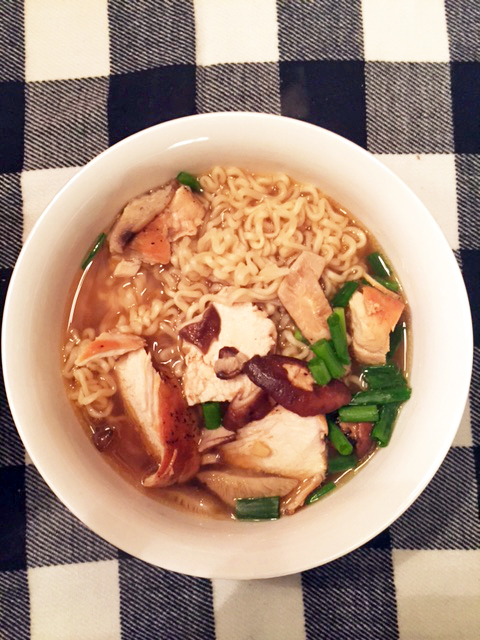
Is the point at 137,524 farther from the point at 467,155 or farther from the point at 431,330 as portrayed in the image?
the point at 467,155

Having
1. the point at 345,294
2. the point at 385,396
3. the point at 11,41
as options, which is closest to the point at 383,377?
the point at 385,396

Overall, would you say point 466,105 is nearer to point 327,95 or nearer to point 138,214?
point 327,95

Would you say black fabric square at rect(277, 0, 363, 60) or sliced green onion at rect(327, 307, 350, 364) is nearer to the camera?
sliced green onion at rect(327, 307, 350, 364)

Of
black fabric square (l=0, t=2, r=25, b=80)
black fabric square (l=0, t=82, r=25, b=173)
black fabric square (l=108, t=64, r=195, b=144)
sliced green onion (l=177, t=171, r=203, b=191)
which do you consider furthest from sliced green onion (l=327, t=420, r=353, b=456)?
black fabric square (l=0, t=2, r=25, b=80)

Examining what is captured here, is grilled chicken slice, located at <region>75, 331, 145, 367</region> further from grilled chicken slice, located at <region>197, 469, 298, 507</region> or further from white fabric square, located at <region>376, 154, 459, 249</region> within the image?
white fabric square, located at <region>376, 154, 459, 249</region>

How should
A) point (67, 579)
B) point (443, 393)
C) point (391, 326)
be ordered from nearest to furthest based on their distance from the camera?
point (443, 393), point (391, 326), point (67, 579)

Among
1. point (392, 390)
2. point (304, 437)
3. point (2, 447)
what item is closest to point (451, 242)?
point (392, 390)
